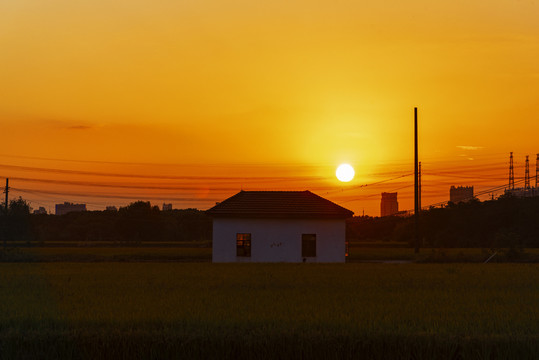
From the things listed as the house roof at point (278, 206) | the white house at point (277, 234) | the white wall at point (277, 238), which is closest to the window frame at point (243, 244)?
the white house at point (277, 234)

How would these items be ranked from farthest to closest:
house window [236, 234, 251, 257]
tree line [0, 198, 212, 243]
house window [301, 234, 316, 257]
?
tree line [0, 198, 212, 243], house window [301, 234, 316, 257], house window [236, 234, 251, 257]

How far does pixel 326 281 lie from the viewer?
25.4 m

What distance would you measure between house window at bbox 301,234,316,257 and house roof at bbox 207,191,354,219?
1.45 meters

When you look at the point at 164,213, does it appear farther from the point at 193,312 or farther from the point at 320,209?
the point at 193,312

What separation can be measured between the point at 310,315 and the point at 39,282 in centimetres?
1337

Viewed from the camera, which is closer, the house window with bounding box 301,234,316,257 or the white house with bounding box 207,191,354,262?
the white house with bounding box 207,191,354,262

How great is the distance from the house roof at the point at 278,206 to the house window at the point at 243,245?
144 centimetres

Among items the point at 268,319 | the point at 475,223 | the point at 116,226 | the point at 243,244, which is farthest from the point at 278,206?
the point at 116,226

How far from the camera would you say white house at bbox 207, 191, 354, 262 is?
46312mm

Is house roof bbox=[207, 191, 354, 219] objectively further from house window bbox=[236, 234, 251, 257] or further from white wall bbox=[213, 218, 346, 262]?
house window bbox=[236, 234, 251, 257]

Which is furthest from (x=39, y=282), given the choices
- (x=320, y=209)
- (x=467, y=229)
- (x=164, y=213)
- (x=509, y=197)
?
(x=164, y=213)

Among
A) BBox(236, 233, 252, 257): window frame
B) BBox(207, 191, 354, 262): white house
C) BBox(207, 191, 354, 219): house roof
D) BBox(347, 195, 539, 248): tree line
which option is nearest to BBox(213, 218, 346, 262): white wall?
BBox(207, 191, 354, 262): white house

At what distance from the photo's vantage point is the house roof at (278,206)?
46469 millimetres

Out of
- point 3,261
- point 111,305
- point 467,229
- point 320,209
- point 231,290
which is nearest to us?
point 111,305
